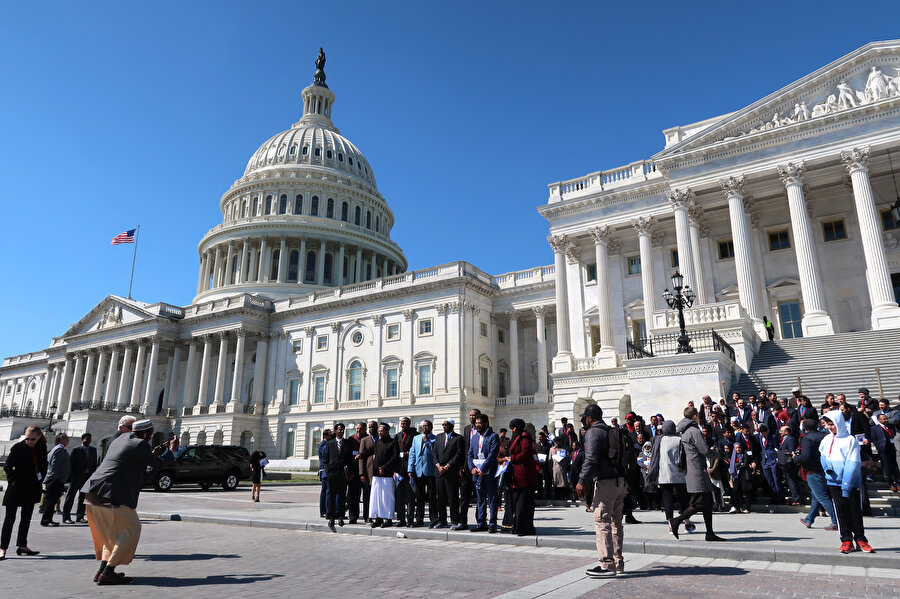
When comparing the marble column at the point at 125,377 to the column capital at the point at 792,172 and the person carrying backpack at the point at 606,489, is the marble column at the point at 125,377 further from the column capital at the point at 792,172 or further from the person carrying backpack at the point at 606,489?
the person carrying backpack at the point at 606,489

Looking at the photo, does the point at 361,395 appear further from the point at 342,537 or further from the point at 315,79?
the point at 315,79

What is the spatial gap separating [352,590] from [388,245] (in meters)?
84.0

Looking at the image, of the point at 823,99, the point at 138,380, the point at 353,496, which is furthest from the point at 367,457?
the point at 138,380

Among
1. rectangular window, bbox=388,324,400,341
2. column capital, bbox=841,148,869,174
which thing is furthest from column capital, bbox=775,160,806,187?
rectangular window, bbox=388,324,400,341

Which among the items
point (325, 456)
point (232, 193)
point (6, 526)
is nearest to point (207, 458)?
point (325, 456)

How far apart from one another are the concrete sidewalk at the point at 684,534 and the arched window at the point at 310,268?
6517 cm

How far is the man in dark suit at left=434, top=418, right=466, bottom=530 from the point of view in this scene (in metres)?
12.0

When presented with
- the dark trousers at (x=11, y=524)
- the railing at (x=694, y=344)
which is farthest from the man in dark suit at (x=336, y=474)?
the railing at (x=694, y=344)

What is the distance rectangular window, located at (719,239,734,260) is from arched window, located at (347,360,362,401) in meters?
32.4

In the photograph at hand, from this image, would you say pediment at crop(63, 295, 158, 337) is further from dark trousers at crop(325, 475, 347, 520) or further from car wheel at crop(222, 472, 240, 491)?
dark trousers at crop(325, 475, 347, 520)

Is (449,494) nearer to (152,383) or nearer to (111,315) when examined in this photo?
(152,383)

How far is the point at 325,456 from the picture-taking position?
1347 centimetres

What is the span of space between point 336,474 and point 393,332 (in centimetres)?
4260

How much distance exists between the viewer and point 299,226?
81.2 meters
